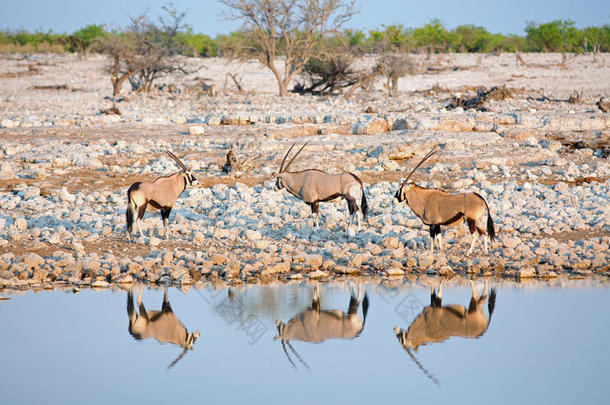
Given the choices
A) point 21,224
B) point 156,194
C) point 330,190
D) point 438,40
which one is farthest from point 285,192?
point 438,40

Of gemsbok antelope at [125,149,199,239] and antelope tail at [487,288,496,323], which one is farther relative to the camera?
gemsbok antelope at [125,149,199,239]

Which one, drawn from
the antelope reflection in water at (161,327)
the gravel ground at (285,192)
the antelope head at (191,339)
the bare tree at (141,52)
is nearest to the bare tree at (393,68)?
the gravel ground at (285,192)

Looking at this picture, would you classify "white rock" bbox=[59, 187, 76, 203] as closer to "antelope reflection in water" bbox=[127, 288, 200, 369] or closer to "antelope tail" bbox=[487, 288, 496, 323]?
"antelope reflection in water" bbox=[127, 288, 200, 369]

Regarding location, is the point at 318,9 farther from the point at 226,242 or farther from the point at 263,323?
the point at 263,323

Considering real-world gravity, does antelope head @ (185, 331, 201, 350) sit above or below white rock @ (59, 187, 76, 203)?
below

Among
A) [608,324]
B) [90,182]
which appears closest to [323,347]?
[608,324]

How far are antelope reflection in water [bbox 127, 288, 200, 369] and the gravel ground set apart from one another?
97 cm

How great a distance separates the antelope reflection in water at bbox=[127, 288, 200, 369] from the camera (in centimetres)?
604

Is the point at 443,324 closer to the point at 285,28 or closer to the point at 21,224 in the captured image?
the point at 21,224

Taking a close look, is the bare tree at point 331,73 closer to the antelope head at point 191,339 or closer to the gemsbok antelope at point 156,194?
the gemsbok antelope at point 156,194

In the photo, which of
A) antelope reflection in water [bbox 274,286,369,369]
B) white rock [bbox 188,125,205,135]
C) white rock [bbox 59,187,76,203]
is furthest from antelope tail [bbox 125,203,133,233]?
white rock [bbox 188,125,205,135]

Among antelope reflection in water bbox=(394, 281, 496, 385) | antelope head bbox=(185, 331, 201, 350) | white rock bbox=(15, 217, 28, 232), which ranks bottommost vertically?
antelope head bbox=(185, 331, 201, 350)

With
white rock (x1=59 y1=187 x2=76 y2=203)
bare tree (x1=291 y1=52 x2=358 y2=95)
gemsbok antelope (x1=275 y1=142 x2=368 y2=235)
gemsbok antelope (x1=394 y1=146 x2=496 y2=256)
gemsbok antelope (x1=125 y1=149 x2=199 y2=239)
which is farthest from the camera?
bare tree (x1=291 y1=52 x2=358 y2=95)

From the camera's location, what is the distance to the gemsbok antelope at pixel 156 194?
898cm
